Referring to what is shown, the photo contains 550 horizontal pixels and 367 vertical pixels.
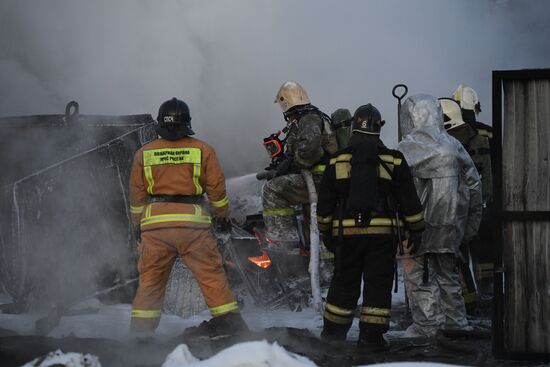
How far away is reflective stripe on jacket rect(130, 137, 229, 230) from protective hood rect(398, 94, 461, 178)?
1.56 metres

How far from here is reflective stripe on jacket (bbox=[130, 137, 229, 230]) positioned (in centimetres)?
516

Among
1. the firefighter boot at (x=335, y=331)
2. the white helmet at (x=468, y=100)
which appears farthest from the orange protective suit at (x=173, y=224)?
the white helmet at (x=468, y=100)

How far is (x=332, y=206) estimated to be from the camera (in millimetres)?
4930

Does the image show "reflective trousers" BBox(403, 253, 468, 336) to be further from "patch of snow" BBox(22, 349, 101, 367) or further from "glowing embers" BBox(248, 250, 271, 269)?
"patch of snow" BBox(22, 349, 101, 367)

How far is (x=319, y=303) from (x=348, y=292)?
1.57 meters

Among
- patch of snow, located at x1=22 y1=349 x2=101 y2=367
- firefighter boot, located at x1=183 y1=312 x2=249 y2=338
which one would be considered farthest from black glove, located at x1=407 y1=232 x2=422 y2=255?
patch of snow, located at x1=22 y1=349 x2=101 y2=367

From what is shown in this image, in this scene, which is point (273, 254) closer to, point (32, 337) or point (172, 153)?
point (172, 153)

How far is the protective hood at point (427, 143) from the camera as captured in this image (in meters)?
5.39

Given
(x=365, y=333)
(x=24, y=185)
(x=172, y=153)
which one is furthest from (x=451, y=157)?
(x=24, y=185)

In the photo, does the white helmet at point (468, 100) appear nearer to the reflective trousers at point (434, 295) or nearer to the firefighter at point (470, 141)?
the firefighter at point (470, 141)

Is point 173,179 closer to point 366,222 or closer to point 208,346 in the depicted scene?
point 208,346

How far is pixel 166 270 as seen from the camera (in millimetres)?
5254

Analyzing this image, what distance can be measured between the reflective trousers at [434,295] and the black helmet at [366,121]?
1144mm

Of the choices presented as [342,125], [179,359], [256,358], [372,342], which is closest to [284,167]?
[342,125]
